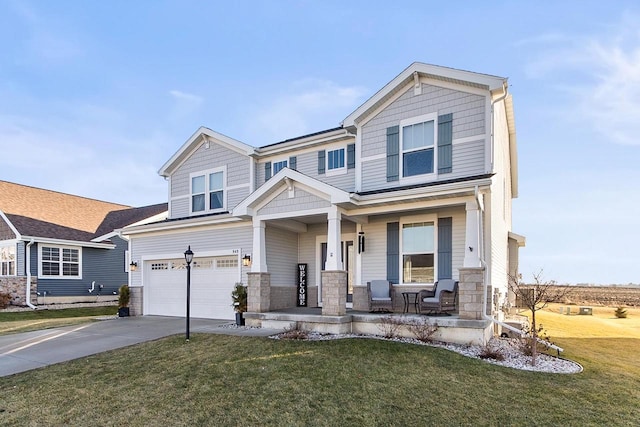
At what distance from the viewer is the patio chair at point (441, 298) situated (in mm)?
9367

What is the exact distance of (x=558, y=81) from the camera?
483 inches

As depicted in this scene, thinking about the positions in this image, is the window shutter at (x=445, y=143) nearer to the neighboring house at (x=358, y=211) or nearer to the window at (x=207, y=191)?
the neighboring house at (x=358, y=211)

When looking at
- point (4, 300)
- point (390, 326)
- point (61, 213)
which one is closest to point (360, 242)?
point (390, 326)

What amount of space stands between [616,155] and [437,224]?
11707mm

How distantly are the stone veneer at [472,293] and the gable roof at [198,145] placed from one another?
884cm

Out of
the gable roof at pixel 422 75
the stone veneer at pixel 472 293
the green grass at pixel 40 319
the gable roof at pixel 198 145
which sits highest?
the gable roof at pixel 422 75

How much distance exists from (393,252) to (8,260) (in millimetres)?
19701

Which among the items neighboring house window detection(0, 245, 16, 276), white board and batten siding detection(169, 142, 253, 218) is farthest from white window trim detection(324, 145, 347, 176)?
neighboring house window detection(0, 245, 16, 276)

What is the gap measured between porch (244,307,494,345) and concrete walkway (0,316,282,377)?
48 centimetres

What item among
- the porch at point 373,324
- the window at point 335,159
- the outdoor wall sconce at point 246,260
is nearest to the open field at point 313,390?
the porch at point 373,324

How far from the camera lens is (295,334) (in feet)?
30.3

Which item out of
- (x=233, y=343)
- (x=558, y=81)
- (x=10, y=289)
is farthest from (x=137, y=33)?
(x=558, y=81)

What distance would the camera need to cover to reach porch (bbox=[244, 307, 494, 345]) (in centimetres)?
843

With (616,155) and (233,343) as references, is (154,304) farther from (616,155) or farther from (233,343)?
(616,155)
